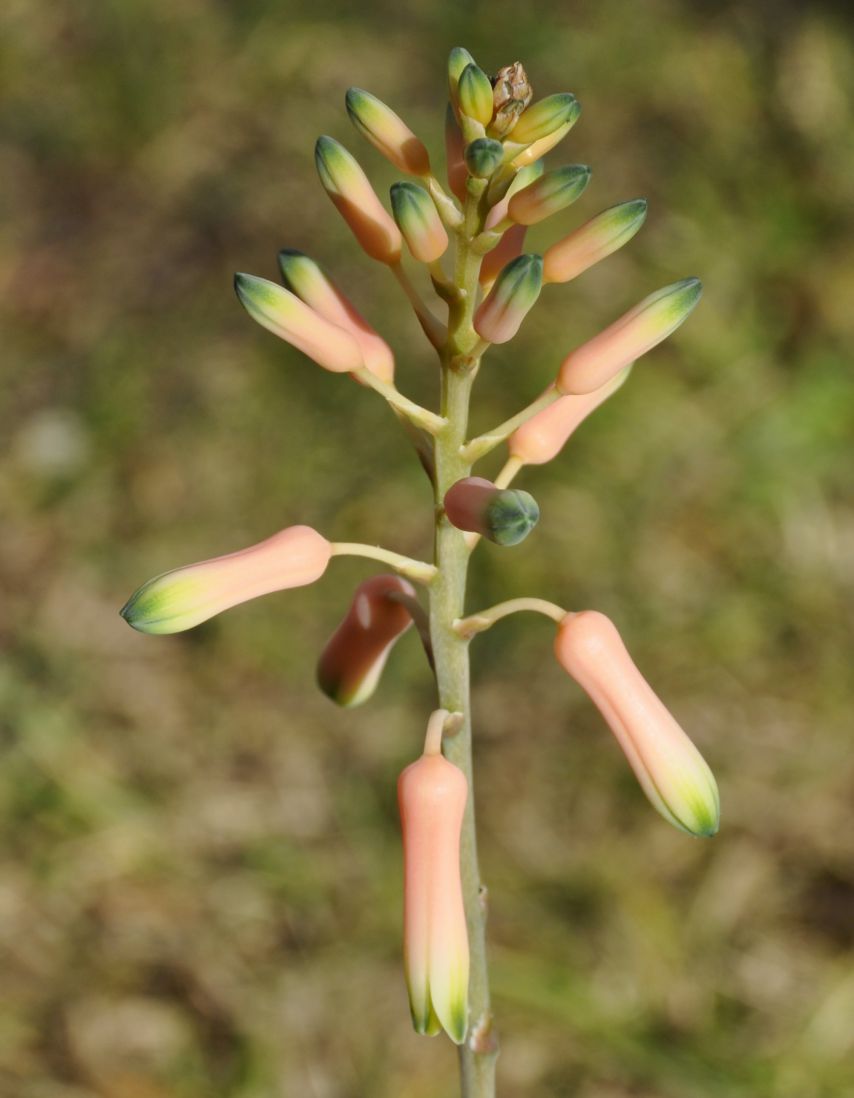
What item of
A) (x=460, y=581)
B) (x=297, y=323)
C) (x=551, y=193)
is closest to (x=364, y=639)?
(x=460, y=581)

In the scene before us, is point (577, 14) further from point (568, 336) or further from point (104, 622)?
point (104, 622)

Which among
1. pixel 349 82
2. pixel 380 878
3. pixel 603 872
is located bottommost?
pixel 603 872

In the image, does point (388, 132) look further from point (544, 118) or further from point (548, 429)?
point (548, 429)

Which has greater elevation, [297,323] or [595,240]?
[297,323]

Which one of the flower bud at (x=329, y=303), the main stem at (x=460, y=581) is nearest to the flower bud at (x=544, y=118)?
the main stem at (x=460, y=581)

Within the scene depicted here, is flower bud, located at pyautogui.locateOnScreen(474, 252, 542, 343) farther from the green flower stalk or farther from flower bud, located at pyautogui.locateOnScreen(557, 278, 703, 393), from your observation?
flower bud, located at pyautogui.locateOnScreen(557, 278, 703, 393)

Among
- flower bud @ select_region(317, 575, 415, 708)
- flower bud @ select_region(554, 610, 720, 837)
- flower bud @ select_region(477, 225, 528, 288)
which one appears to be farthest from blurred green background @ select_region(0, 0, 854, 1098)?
flower bud @ select_region(477, 225, 528, 288)

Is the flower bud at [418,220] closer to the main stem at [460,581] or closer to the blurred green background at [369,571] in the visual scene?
the main stem at [460,581]

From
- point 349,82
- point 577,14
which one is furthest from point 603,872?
point 577,14
